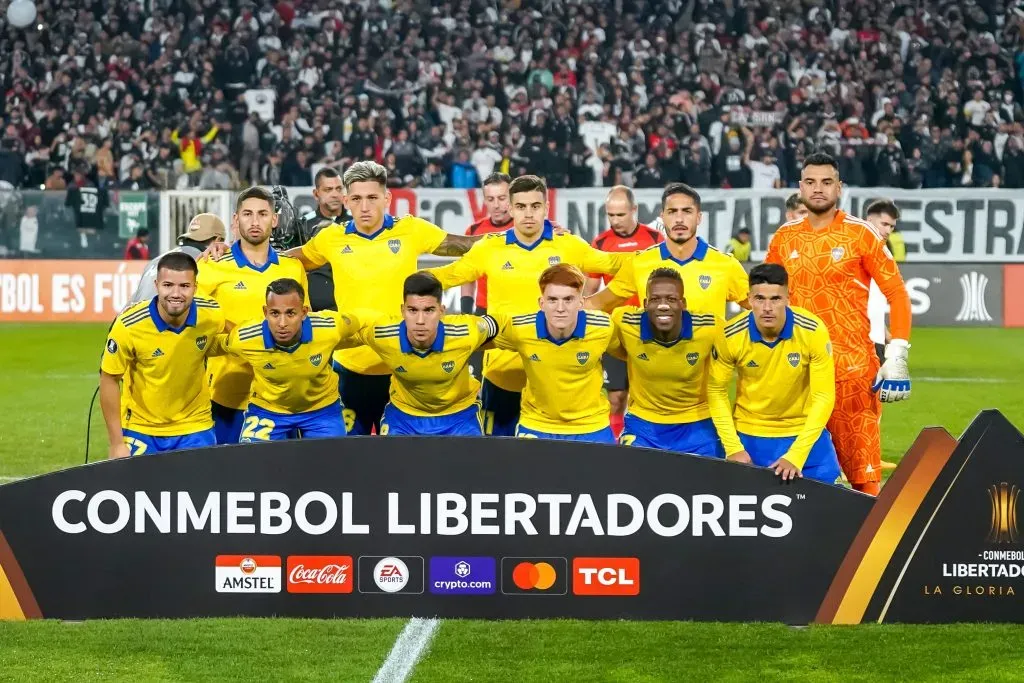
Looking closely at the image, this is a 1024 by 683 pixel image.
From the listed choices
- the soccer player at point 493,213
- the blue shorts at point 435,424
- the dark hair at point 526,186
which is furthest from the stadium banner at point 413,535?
the soccer player at point 493,213

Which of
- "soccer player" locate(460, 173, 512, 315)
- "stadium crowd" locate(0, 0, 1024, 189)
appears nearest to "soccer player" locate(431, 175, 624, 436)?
"soccer player" locate(460, 173, 512, 315)

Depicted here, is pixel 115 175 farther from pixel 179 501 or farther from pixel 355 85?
pixel 179 501

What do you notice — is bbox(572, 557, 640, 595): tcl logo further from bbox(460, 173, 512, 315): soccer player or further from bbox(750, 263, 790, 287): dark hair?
bbox(460, 173, 512, 315): soccer player

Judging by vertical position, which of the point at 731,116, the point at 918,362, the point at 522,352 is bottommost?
the point at 918,362

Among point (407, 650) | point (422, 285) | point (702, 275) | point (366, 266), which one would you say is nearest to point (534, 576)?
point (407, 650)

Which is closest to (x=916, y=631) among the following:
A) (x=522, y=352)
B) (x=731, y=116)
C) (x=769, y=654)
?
(x=769, y=654)

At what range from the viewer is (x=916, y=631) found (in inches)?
231

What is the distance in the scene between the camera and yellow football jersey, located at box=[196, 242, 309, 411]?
25.4ft

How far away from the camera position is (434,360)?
688 centimetres

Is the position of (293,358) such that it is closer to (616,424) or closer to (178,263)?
(178,263)

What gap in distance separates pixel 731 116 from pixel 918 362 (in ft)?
25.5

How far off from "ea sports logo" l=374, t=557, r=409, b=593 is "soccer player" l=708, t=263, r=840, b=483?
5.31ft

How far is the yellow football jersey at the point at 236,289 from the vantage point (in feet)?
25.4

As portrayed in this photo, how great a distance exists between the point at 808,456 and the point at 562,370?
1.20 meters
